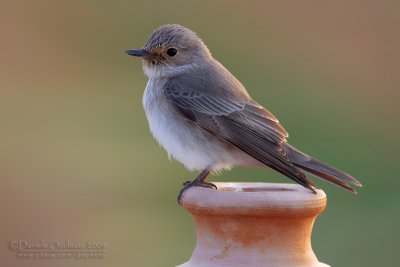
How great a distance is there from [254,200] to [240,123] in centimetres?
194

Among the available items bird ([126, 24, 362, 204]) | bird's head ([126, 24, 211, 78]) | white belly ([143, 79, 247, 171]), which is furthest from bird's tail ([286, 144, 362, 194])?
bird's head ([126, 24, 211, 78])

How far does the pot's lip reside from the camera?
405 centimetres

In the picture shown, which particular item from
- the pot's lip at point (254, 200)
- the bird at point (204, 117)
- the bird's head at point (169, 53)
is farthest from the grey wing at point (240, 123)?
the pot's lip at point (254, 200)

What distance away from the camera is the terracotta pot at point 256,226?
160 inches

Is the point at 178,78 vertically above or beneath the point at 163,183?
above

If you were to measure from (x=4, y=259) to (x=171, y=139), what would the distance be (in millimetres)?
3467

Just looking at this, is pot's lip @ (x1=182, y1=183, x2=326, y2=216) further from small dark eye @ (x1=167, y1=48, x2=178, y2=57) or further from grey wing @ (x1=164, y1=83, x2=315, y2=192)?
small dark eye @ (x1=167, y1=48, x2=178, y2=57)

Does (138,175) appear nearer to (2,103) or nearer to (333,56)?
(2,103)

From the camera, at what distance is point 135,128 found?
1374 cm

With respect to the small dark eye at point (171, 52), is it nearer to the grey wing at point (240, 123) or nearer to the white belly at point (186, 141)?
the grey wing at point (240, 123)

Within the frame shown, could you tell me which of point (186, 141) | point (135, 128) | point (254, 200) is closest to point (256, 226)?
point (254, 200)

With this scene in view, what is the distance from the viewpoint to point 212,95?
20.6 ft

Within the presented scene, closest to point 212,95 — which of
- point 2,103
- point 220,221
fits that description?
point 220,221

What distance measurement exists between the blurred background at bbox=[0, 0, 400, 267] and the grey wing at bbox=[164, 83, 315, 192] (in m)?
3.34
